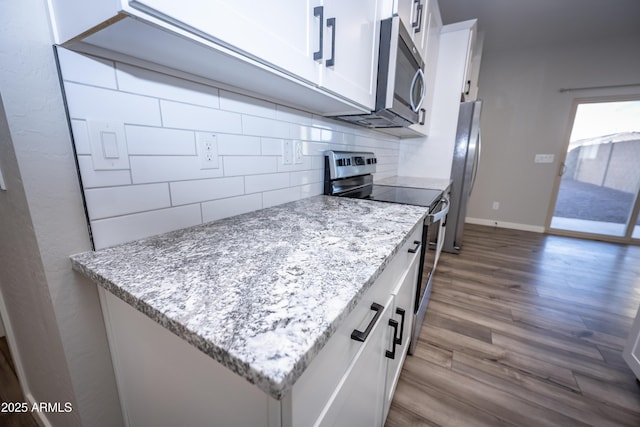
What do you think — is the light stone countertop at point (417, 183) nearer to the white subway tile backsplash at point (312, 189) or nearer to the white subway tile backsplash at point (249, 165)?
the white subway tile backsplash at point (312, 189)

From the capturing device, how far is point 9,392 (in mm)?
1144

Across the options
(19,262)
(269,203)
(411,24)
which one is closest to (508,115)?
(411,24)

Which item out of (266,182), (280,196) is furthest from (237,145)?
(280,196)

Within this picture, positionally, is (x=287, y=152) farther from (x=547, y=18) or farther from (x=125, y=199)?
(x=547, y=18)

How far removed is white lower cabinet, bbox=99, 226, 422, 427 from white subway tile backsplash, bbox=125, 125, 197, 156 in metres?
0.38

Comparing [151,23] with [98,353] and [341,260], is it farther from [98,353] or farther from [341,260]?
[98,353]

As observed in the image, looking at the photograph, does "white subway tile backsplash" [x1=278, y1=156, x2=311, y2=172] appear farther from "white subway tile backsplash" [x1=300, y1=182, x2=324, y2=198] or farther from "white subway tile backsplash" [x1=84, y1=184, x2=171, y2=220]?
"white subway tile backsplash" [x1=84, y1=184, x2=171, y2=220]

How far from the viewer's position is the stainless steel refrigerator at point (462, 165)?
254 centimetres

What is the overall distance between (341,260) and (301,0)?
2.27 ft

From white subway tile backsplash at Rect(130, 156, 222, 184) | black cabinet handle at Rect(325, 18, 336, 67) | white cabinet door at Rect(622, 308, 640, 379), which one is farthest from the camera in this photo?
white cabinet door at Rect(622, 308, 640, 379)

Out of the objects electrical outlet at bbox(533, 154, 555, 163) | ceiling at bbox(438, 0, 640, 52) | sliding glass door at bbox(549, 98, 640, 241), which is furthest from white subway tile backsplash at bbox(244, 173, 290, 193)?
sliding glass door at bbox(549, 98, 640, 241)

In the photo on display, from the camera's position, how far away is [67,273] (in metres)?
0.59

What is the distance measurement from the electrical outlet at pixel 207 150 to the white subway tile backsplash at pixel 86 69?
24cm

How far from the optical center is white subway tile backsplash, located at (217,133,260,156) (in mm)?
870
